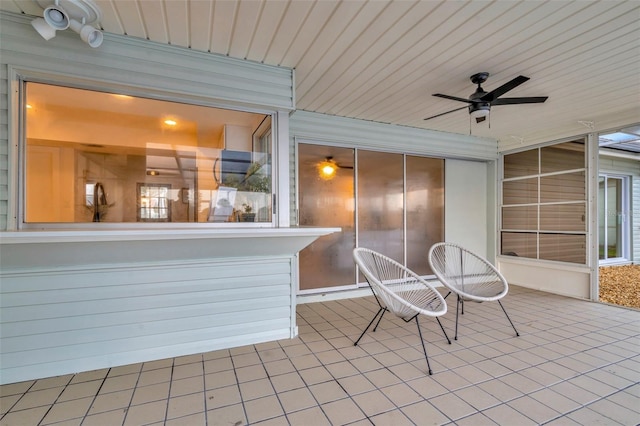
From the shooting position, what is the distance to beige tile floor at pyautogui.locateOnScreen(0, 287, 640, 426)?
1756mm

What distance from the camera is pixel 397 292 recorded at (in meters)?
2.99

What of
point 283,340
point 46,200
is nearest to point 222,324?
point 283,340

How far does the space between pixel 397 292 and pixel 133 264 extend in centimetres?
239

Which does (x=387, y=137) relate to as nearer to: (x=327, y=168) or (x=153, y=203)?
(x=327, y=168)

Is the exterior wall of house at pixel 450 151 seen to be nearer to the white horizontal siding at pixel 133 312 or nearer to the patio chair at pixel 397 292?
the patio chair at pixel 397 292

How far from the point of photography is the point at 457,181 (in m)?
5.18

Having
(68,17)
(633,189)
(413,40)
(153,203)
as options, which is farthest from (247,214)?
(633,189)

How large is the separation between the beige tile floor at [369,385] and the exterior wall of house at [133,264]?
0.60 feet

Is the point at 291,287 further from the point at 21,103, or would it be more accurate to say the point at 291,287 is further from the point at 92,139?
the point at 21,103

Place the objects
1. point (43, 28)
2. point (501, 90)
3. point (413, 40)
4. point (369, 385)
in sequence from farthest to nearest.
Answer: point (501, 90), point (413, 40), point (369, 385), point (43, 28)

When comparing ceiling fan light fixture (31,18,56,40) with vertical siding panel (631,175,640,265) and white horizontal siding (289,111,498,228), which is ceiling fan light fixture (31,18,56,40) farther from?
vertical siding panel (631,175,640,265)

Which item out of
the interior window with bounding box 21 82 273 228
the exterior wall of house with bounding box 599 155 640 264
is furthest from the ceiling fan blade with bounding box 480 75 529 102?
the exterior wall of house with bounding box 599 155 640 264

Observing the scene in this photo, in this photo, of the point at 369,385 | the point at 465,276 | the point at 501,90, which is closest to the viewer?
the point at 369,385

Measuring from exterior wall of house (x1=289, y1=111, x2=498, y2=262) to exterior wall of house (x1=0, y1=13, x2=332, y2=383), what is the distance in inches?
50.4
